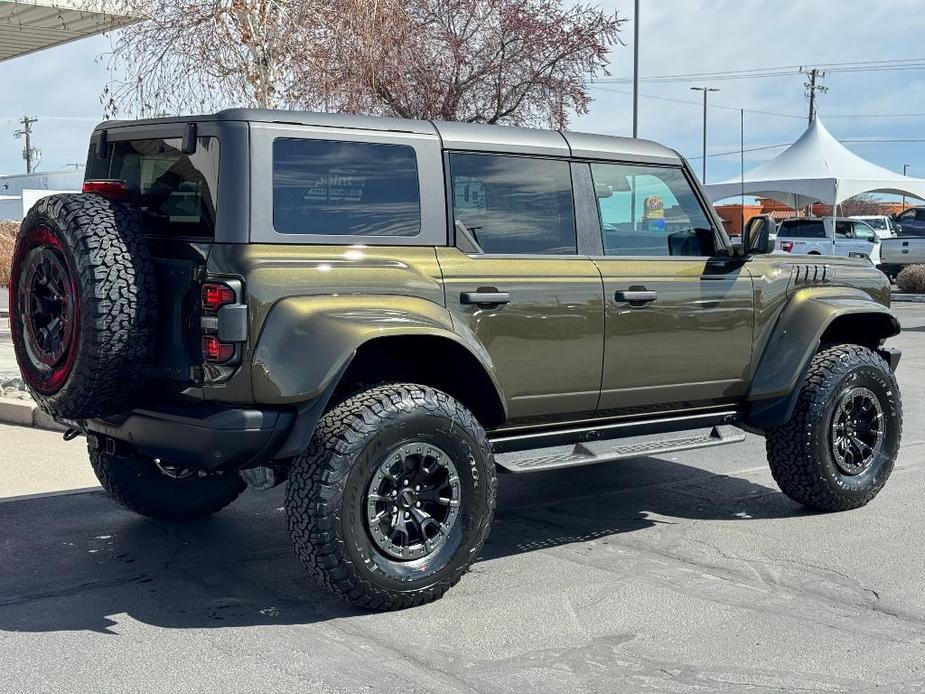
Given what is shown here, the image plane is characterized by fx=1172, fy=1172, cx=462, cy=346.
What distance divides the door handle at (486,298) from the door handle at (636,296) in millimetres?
669

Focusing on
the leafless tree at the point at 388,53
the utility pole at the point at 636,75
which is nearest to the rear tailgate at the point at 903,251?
the utility pole at the point at 636,75

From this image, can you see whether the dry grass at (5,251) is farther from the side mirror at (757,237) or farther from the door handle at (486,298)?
the door handle at (486,298)

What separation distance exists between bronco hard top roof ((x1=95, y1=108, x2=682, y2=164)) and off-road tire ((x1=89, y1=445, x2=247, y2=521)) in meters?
1.63

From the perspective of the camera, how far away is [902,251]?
98.7 feet

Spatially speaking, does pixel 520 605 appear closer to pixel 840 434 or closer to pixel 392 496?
pixel 392 496

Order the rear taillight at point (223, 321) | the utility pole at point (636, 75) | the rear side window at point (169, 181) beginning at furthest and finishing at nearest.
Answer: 1. the utility pole at point (636, 75)
2. the rear side window at point (169, 181)
3. the rear taillight at point (223, 321)

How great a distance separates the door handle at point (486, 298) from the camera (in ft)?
16.1

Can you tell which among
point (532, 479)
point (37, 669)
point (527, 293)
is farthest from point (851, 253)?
point (37, 669)

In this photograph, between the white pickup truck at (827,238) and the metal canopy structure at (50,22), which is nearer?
the metal canopy structure at (50,22)

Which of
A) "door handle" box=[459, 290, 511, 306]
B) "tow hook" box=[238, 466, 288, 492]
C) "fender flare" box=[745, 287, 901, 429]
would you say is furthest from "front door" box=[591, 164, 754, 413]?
"tow hook" box=[238, 466, 288, 492]

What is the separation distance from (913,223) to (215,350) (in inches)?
1171

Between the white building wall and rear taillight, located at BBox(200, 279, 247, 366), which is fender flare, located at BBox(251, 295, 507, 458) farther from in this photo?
the white building wall

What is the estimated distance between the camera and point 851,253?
30578 millimetres

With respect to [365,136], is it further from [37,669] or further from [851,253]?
[851,253]
